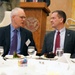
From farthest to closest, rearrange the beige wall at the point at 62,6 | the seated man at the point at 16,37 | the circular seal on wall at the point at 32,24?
the beige wall at the point at 62,6, the circular seal on wall at the point at 32,24, the seated man at the point at 16,37

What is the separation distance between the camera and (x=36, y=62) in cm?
175

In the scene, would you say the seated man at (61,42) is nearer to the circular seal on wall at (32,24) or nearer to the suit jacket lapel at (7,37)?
the suit jacket lapel at (7,37)

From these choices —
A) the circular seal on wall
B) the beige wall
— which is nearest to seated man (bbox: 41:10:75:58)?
the circular seal on wall

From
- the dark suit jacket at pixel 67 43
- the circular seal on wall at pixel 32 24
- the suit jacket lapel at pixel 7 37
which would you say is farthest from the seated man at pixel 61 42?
the circular seal on wall at pixel 32 24

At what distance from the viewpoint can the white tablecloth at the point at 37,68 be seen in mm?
1584

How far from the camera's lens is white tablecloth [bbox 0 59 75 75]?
1584 millimetres

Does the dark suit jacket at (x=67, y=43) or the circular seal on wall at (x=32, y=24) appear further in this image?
the circular seal on wall at (x=32, y=24)

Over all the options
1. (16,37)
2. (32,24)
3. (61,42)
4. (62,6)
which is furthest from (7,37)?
(62,6)

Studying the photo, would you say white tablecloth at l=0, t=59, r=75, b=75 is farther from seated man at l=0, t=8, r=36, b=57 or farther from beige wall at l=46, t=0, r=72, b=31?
beige wall at l=46, t=0, r=72, b=31

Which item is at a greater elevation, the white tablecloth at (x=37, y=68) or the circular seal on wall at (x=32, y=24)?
the white tablecloth at (x=37, y=68)

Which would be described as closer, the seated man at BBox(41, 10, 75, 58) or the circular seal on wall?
the seated man at BBox(41, 10, 75, 58)

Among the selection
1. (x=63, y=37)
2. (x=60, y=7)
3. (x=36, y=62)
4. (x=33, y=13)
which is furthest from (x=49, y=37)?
(x=60, y=7)

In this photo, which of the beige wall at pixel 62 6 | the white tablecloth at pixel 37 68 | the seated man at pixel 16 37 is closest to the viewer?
the white tablecloth at pixel 37 68

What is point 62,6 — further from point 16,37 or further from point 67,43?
point 16,37
